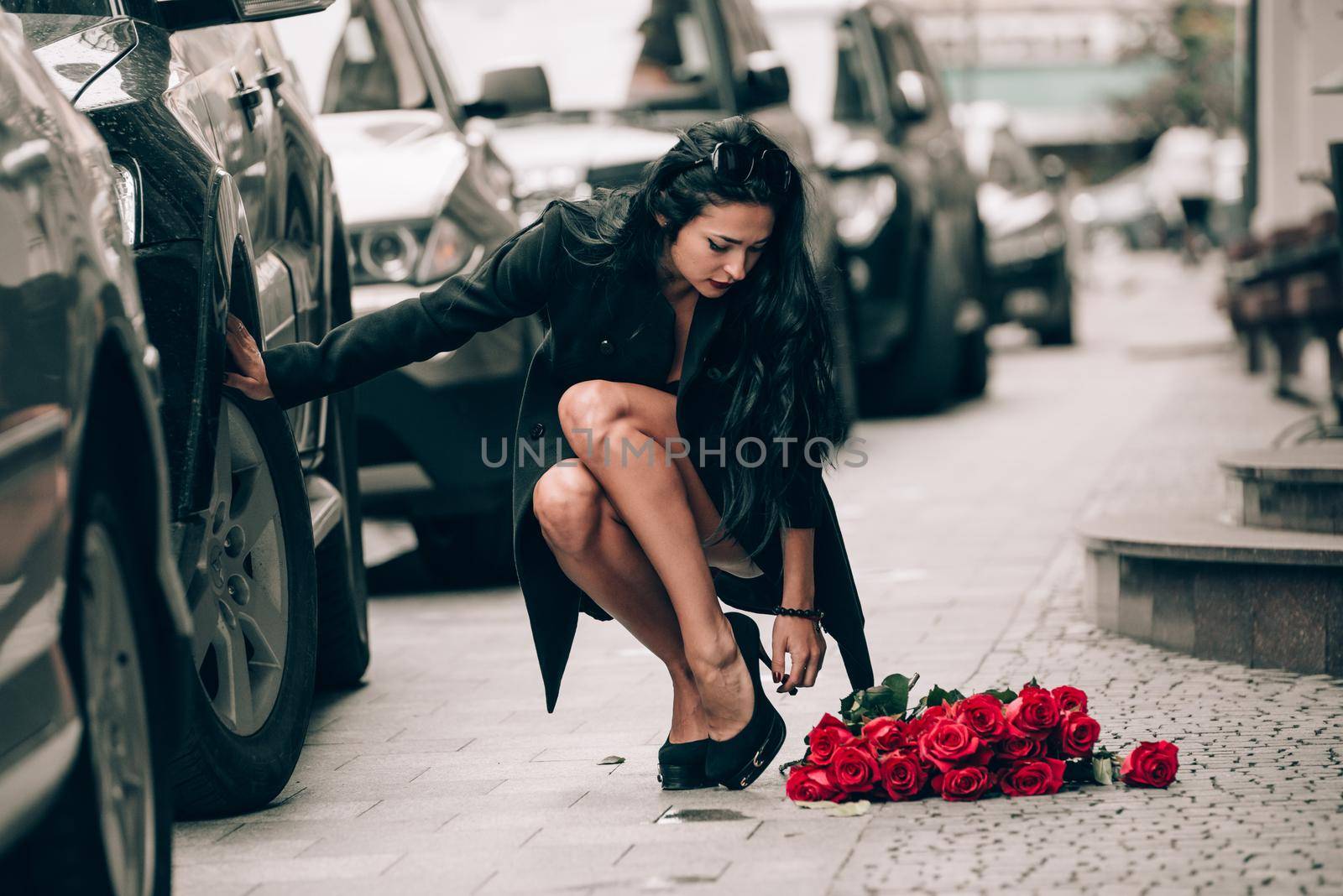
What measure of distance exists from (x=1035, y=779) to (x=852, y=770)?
1.14 ft

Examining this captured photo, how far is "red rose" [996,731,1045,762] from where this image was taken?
13.7 ft

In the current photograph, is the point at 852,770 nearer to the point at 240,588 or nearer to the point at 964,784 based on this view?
the point at 964,784

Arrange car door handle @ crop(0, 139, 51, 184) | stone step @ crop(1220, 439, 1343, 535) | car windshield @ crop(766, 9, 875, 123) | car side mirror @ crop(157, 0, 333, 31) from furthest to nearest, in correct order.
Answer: car windshield @ crop(766, 9, 875, 123)
stone step @ crop(1220, 439, 1343, 535)
car side mirror @ crop(157, 0, 333, 31)
car door handle @ crop(0, 139, 51, 184)

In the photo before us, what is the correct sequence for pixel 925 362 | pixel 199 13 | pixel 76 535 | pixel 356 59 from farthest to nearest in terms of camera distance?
pixel 925 362 → pixel 356 59 → pixel 199 13 → pixel 76 535

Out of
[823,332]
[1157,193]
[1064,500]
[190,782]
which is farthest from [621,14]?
[1157,193]

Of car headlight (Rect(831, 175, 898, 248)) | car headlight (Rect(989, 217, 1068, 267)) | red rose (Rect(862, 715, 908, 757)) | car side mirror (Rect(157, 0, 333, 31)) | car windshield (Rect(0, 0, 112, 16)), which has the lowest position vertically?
car headlight (Rect(989, 217, 1068, 267))

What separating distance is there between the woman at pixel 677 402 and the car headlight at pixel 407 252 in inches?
110

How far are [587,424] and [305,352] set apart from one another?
56 centimetres

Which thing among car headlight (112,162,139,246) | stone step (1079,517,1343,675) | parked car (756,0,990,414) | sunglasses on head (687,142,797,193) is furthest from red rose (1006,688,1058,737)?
parked car (756,0,990,414)

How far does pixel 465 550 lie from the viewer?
307 inches

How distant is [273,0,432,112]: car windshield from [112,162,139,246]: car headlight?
397cm

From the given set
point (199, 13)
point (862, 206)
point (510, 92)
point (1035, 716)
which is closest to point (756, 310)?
point (1035, 716)

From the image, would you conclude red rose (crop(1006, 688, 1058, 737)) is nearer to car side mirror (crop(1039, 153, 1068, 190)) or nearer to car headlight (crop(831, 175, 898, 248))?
car headlight (crop(831, 175, 898, 248))

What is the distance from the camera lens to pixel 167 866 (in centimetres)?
324
